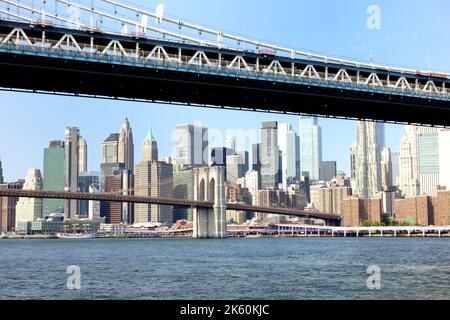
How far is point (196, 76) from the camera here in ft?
137

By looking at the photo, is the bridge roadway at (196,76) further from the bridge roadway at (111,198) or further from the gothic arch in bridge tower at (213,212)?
the gothic arch in bridge tower at (213,212)

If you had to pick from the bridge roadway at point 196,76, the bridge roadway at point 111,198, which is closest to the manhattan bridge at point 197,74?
the bridge roadway at point 196,76

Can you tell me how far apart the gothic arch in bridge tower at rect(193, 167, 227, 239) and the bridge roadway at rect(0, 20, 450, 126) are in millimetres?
79955

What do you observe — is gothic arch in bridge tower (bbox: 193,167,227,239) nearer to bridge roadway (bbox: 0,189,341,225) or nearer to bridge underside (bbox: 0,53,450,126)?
bridge roadway (bbox: 0,189,341,225)

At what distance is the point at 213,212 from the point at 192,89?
296 ft

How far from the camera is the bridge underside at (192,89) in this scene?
3922 cm

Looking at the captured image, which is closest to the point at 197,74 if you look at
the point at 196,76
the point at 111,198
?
the point at 196,76

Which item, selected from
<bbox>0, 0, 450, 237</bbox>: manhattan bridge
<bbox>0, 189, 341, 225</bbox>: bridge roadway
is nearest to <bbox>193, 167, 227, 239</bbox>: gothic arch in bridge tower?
<bbox>0, 189, 341, 225</bbox>: bridge roadway

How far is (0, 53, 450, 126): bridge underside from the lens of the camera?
3922cm

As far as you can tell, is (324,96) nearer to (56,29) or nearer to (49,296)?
(56,29)

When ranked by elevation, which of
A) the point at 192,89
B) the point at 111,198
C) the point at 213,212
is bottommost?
the point at 213,212

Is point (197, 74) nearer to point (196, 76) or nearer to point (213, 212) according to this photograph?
point (196, 76)
